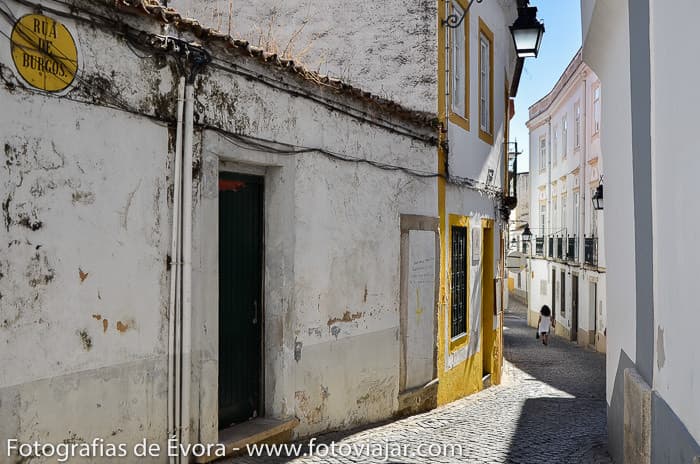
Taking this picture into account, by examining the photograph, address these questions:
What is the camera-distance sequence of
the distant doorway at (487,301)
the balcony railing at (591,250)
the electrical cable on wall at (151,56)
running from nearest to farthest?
the electrical cable on wall at (151,56), the distant doorway at (487,301), the balcony railing at (591,250)

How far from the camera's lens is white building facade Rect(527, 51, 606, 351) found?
2173 centimetres

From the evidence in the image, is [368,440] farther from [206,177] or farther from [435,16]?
[435,16]

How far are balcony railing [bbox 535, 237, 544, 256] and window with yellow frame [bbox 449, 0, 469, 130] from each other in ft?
68.2

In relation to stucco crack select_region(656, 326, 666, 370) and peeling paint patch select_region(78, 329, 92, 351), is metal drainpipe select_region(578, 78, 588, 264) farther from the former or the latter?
peeling paint patch select_region(78, 329, 92, 351)

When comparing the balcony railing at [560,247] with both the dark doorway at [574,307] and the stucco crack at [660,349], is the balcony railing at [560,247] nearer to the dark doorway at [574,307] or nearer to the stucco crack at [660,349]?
the dark doorway at [574,307]

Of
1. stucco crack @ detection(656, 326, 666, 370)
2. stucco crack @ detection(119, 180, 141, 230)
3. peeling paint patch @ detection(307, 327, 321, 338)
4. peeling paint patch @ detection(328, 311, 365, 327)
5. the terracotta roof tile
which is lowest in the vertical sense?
peeling paint patch @ detection(307, 327, 321, 338)

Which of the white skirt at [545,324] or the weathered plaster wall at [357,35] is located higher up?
the weathered plaster wall at [357,35]

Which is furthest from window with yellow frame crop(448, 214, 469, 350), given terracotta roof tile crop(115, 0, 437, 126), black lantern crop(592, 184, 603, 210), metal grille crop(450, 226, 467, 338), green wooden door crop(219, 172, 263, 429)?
black lantern crop(592, 184, 603, 210)

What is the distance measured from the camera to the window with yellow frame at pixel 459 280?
10.6 metres

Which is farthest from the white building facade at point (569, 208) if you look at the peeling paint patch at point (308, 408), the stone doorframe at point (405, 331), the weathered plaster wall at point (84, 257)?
the weathered plaster wall at point (84, 257)

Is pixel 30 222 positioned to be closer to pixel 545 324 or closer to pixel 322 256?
pixel 322 256

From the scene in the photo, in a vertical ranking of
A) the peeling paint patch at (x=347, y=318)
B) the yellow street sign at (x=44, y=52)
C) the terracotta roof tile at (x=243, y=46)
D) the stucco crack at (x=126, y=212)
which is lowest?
the peeling paint patch at (x=347, y=318)

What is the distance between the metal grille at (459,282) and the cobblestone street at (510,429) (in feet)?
3.63

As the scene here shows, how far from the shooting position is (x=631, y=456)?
5.32 metres
